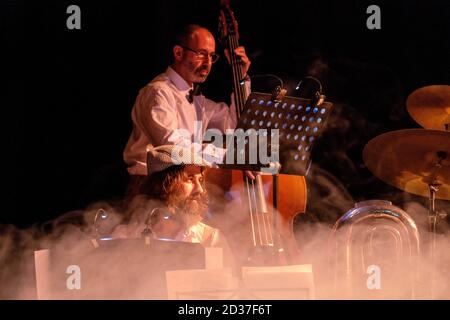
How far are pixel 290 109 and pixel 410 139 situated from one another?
1.46 feet

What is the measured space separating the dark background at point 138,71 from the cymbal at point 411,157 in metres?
1.07

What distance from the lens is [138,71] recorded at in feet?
12.8

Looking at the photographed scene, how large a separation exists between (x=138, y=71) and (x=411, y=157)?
168cm

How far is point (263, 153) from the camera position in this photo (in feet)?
9.10

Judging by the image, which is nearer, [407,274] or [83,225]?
[407,274]

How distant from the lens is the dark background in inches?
148

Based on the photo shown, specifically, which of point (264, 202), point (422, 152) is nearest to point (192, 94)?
point (264, 202)

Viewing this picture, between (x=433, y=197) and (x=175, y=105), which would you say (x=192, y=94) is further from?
(x=433, y=197)

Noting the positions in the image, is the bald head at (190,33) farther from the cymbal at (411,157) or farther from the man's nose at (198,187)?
the cymbal at (411,157)

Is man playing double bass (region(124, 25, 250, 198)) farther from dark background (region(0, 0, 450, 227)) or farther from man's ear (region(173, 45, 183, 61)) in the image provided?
dark background (region(0, 0, 450, 227))

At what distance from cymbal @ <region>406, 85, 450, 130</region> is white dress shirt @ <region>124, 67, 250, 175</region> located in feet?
2.79

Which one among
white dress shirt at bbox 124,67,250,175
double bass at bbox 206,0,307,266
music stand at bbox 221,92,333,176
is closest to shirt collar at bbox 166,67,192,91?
white dress shirt at bbox 124,67,250,175

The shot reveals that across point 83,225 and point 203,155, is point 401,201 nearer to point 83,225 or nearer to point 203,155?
point 203,155

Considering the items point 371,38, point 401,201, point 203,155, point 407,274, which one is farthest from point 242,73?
point 407,274
